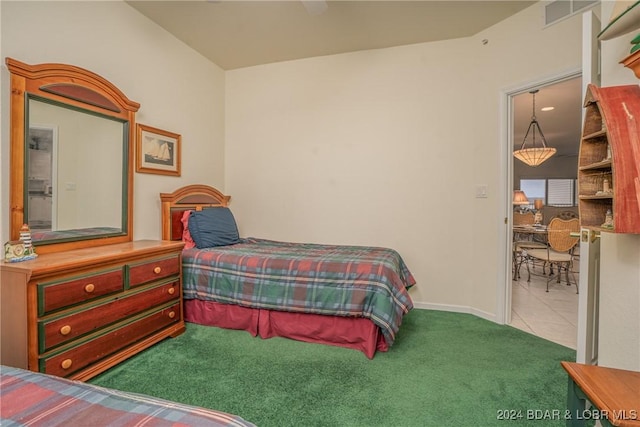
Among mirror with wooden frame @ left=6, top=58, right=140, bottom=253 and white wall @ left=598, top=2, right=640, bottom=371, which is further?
mirror with wooden frame @ left=6, top=58, right=140, bottom=253

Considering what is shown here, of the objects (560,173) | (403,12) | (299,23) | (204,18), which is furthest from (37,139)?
(560,173)

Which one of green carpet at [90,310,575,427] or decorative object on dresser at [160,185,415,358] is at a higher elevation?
decorative object on dresser at [160,185,415,358]

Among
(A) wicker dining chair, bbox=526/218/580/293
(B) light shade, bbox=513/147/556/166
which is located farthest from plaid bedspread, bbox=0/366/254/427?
(B) light shade, bbox=513/147/556/166

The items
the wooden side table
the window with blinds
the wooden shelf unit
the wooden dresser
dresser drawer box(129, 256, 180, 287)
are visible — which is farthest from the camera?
the window with blinds

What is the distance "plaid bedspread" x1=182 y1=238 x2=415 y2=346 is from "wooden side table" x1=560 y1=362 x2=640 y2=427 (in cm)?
119

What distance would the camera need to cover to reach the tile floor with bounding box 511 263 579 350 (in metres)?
2.66

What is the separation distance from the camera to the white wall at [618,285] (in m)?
1.21

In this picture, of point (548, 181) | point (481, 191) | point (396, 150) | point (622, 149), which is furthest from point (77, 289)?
point (548, 181)

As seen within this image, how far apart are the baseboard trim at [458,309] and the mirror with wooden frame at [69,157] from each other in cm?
299

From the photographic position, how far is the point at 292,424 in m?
1.50

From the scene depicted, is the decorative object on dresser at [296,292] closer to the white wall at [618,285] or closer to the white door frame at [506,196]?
the white door frame at [506,196]

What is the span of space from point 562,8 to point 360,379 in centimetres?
319

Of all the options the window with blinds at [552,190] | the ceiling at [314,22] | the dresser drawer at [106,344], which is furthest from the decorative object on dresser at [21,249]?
the window with blinds at [552,190]

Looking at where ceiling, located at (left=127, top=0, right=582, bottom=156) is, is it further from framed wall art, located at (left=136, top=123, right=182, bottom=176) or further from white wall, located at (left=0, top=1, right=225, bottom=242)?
framed wall art, located at (left=136, top=123, right=182, bottom=176)
